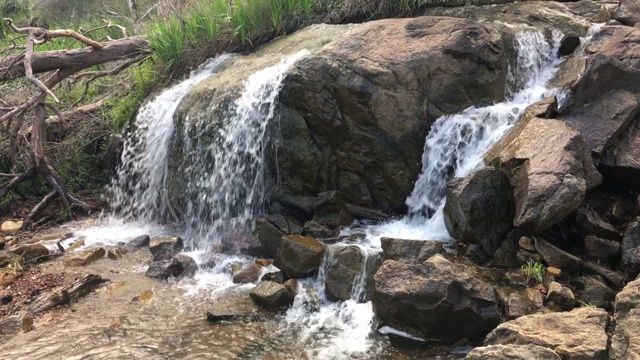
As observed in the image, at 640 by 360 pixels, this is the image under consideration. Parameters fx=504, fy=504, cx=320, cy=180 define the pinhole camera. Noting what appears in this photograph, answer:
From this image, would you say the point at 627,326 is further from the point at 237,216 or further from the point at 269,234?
the point at 237,216

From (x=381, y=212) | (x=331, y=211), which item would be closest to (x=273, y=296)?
(x=331, y=211)

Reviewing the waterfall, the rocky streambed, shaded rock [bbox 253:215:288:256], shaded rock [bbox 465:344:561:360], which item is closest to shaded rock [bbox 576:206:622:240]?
the rocky streambed

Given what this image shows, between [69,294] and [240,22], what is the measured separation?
5.18m

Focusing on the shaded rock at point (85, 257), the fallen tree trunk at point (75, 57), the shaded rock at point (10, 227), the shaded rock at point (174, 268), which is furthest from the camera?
the fallen tree trunk at point (75, 57)

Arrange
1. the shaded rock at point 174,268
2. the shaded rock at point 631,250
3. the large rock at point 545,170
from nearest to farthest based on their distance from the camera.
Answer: the shaded rock at point 631,250
the large rock at point 545,170
the shaded rock at point 174,268

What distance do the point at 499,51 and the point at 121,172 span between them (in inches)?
223

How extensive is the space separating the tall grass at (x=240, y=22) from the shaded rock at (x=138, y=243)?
10.8ft

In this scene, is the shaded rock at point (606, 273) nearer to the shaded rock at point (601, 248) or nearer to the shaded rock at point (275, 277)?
the shaded rock at point (601, 248)

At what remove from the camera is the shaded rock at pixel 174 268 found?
525 cm

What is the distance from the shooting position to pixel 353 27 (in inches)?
268

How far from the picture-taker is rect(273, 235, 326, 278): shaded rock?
477cm

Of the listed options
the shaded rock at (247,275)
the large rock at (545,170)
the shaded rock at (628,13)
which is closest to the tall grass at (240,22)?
the shaded rock at (628,13)

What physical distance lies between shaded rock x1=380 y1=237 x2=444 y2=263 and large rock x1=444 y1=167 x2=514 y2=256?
1.12 feet

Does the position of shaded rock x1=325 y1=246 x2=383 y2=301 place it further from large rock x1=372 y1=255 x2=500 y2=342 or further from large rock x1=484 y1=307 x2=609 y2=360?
large rock x1=484 y1=307 x2=609 y2=360
